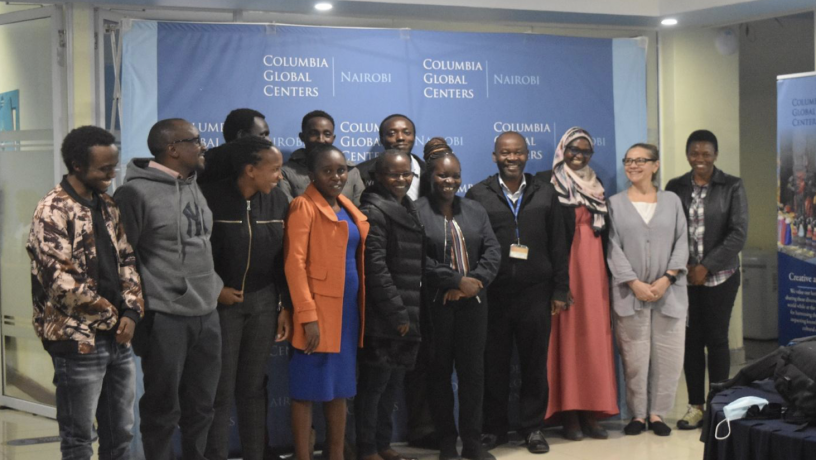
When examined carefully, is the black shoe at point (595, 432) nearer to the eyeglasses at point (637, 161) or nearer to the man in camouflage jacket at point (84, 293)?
the eyeglasses at point (637, 161)

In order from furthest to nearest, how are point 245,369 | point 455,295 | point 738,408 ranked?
point 455,295, point 245,369, point 738,408

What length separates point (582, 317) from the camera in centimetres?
551

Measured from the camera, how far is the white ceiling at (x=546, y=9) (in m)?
5.53

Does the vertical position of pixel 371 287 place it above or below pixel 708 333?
above

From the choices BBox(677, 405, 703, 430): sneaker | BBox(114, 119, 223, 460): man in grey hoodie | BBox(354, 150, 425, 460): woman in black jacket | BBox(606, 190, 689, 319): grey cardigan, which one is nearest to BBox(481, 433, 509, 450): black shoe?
BBox(354, 150, 425, 460): woman in black jacket

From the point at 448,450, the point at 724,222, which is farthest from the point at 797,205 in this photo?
the point at 448,450

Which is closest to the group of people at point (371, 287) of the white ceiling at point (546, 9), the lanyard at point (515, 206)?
the lanyard at point (515, 206)

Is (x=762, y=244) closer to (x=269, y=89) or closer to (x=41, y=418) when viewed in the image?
(x=269, y=89)

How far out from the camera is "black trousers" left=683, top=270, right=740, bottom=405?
18.5 ft

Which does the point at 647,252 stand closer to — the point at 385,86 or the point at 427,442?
the point at 427,442

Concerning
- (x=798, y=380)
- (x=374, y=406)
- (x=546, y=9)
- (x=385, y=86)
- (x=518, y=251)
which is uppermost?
(x=546, y=9)

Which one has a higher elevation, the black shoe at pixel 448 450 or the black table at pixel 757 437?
the black table at pixel 757 437

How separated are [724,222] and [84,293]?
393 centimetres

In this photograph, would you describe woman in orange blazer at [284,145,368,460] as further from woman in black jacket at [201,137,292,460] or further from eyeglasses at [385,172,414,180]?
eyeglasses at [385,172,414,180]
